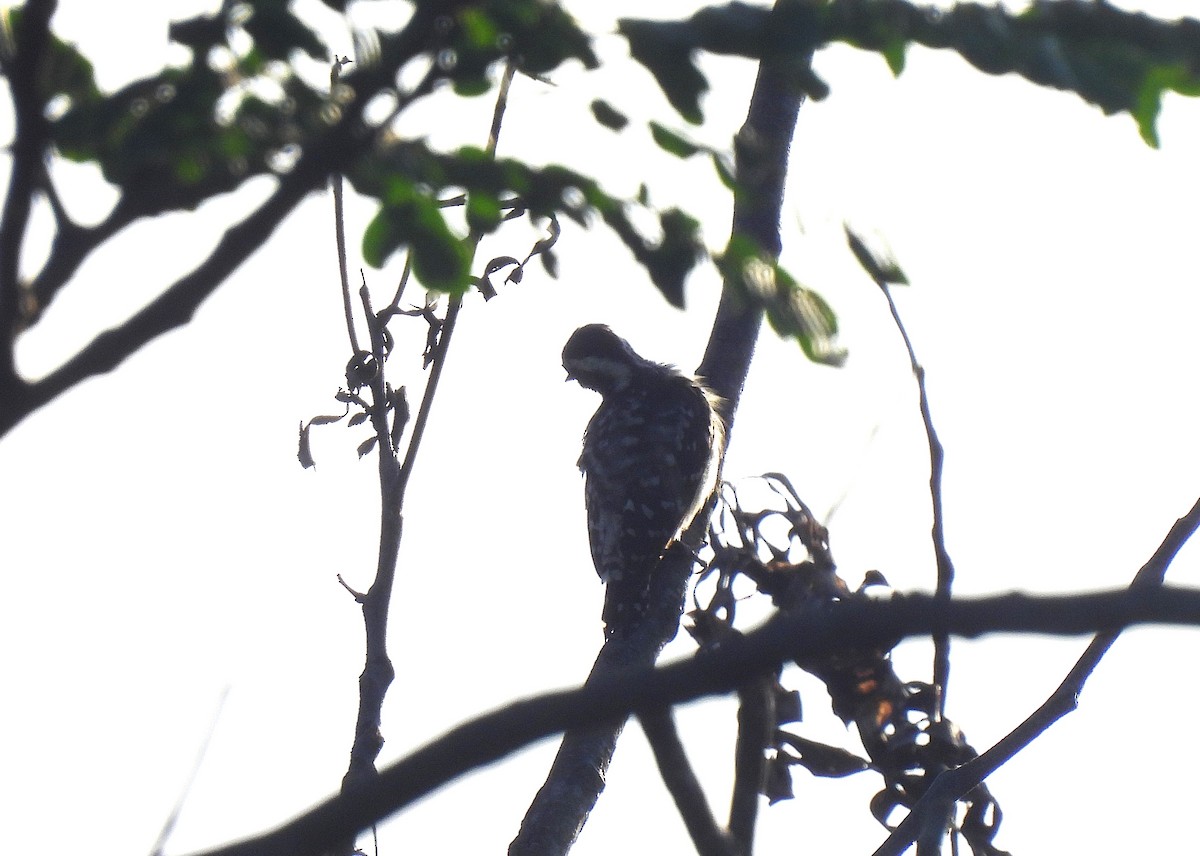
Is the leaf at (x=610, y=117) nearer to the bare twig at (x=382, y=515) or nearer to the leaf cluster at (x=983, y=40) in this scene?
the leaf cluster at (x=983, y=40)

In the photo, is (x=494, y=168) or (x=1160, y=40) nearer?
(x=1160, y=40)

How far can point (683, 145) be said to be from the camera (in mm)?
2061

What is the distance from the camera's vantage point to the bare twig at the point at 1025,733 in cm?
317

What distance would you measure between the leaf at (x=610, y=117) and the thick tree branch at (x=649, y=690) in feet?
2.58

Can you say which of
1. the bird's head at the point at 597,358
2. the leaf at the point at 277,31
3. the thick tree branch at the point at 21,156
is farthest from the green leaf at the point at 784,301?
the bird's head at the point at 597,358

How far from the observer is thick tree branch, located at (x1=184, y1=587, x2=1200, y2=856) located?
1702 mm

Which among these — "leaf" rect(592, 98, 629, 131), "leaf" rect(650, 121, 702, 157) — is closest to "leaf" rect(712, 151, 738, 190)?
"leaf" rect(650, 121, 702, 157)

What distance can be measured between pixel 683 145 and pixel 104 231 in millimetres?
798

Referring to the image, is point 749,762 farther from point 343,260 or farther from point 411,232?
point 343,260

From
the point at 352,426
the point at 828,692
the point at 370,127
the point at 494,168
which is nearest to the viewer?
the point at 370,127

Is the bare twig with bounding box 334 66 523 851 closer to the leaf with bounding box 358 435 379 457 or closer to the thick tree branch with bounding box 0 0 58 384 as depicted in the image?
the leaf with bounding box 358 435 379 457

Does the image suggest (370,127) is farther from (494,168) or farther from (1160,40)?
(1160,40)

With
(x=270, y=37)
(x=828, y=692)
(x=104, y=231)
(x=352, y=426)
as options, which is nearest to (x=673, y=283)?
(x=270, y=37)

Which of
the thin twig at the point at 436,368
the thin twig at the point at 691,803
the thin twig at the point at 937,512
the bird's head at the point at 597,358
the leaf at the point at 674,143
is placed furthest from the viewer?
the bird's head at the point at 597,358
